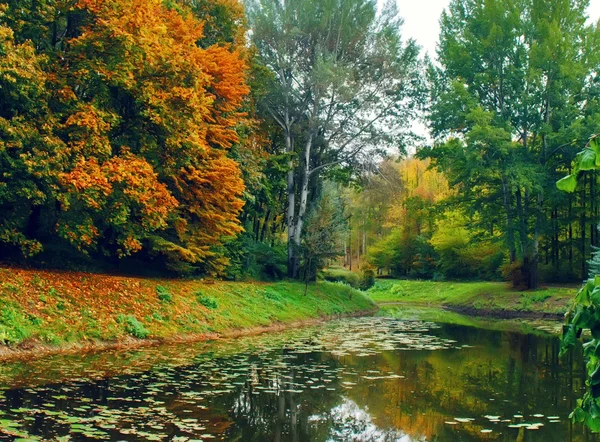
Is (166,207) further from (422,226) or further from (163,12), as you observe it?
(422,226)

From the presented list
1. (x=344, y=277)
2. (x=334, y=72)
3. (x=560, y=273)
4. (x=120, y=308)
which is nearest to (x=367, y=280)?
(x=344, y=277)

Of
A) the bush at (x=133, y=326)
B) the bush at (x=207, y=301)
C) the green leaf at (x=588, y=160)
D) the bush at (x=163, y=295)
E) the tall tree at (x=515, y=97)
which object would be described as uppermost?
the tall tree at (x=515, y=97)

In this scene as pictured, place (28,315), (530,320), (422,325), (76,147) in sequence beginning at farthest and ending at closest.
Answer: (530,320) < (422,325) < (76,147) < (28,315)

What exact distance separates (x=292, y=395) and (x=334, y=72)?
70.8ft

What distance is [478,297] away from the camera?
37250 millimetres

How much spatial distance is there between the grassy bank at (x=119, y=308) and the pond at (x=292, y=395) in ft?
4.01

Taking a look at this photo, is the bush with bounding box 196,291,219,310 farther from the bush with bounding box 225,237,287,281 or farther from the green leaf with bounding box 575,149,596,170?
the green leaf with bounding box 575,149,596,170

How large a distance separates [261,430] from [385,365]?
6.44 meters

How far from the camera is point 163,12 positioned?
2119cm

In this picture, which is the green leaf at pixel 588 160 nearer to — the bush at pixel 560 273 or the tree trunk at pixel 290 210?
the tree trunk at pixel 290 210

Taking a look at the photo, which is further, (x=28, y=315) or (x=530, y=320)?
(x=530, y=320)

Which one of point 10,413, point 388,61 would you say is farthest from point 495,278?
point 10,413

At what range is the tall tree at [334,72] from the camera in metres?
30.2

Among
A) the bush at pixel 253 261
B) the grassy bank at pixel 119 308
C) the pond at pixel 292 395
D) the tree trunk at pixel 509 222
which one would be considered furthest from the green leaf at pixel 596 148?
the tree trunk at pixel 509 222
